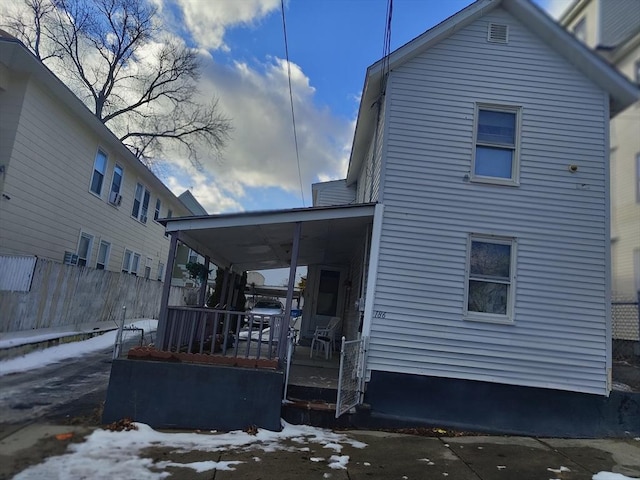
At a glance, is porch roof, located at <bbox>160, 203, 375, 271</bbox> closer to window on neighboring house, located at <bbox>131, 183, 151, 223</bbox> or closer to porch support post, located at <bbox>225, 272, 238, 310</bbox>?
porch support post, located at <bbox>225, 272, 238, 310</bbox>

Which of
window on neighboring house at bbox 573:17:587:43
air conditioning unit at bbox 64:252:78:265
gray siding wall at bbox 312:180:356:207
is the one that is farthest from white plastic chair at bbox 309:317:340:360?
air conditioning unit at bbox 64:252:78:265

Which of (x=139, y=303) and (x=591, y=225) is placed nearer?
(x=591, y=225)

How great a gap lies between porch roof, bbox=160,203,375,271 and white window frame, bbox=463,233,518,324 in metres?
1.73

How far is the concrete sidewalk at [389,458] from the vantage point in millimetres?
4277

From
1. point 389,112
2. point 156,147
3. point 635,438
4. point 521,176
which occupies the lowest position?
point 635,438

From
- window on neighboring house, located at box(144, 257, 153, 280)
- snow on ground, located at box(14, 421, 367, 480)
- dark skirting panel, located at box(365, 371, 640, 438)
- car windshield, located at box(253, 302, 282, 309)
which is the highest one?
window on neighboring house, located at box(144, 257, 153, 280)

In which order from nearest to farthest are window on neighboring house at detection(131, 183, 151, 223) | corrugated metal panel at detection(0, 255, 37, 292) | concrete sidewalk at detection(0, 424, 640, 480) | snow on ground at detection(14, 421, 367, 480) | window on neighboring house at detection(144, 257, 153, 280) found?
snow on ground at detection(14, 421, 367, 480) < concrete sidewalk at detection(0, 424, 640, 480) < corrugated metal panel at detection(0, 255, 37, 292) < window on neighboring house at detection(131, 183, 151, 223) < window on neighboring house at detection(144, 257, 153, 280)

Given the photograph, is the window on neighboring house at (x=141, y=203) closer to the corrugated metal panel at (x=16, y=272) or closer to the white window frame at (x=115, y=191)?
the white window frame at (x=115, y=191)

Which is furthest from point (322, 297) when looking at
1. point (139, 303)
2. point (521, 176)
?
point (139, 303)

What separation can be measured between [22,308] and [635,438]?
11.2m

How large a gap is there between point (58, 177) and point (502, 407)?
37.9 feet

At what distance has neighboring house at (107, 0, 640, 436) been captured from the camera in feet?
21.0

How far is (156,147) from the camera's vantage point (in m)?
23.6

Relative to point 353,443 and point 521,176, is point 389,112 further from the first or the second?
point 353,443
